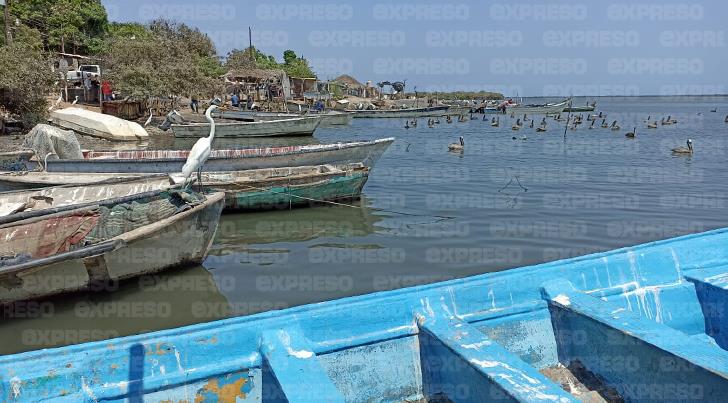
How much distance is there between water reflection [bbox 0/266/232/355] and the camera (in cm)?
646

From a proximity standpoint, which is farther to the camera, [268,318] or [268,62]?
[268,62]

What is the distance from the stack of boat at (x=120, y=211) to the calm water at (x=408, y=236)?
388mm

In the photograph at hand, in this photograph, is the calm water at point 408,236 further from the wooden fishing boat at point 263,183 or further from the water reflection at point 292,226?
the wooden fishing boat at point 263,183

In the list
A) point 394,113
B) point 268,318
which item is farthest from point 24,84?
point 394,113

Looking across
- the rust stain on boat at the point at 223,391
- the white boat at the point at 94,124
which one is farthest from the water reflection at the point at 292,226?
the white boat at the point at 94,124

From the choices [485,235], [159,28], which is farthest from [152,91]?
[485,235]

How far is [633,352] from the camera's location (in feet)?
11.2

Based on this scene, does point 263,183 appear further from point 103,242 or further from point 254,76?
point 254,76

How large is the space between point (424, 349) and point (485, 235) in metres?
6.99

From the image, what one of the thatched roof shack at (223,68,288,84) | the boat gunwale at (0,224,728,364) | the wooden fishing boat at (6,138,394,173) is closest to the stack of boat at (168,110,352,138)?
the wooden fishing boat at (6,138,394,173)

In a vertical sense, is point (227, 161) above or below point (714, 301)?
above

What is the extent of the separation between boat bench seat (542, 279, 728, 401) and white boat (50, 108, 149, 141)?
25709 mm

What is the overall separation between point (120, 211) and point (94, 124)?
20924 mm

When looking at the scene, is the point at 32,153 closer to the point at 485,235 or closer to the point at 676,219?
the point at 485,235
